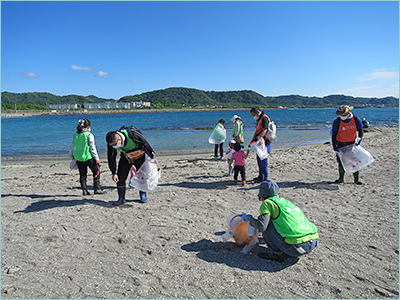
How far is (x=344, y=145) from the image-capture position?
7.09 metres

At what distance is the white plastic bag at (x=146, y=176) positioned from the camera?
5516mm

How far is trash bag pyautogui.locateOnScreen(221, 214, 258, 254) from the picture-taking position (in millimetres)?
3787

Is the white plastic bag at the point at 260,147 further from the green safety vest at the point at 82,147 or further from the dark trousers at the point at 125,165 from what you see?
the green safety vest at the point at 82,147

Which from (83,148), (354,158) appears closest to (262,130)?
(354,158)

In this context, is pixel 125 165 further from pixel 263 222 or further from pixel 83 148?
pixel 263 222

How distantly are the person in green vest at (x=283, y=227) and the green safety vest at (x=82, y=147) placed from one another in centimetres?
456

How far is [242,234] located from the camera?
389cm

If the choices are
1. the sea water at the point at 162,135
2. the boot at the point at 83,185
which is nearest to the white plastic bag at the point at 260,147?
the boot at the point at 83,185

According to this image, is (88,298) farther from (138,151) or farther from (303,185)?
(303,185)

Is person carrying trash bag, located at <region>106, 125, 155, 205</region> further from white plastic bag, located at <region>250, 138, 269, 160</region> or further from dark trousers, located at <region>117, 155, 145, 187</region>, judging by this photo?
white plastic bag, located at <region>250, 138, 269, 160</region>

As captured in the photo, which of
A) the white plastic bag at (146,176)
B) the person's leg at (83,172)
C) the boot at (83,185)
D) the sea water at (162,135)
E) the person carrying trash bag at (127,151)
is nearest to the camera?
the person carrying trash bag at (127,151)

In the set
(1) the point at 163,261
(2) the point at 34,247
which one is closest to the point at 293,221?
(1) the point at 163,261

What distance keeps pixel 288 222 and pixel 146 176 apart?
10.4 feet

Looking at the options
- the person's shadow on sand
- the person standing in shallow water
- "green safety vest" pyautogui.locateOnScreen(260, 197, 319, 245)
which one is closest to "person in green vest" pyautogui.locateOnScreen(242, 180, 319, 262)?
"green safety vest" pyautogui.locateOnScreen(260, 197, 319, 245)
